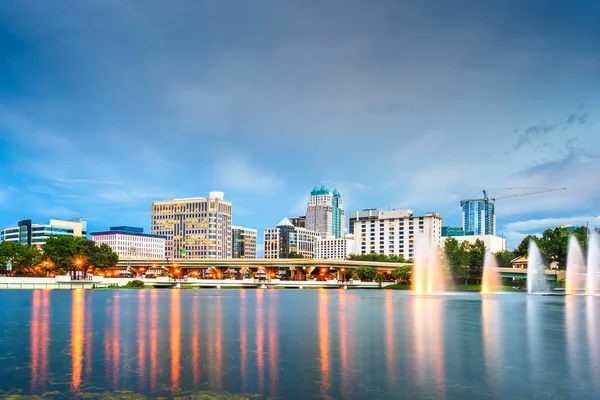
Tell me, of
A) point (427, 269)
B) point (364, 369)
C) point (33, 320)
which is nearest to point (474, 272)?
point (427, 269)

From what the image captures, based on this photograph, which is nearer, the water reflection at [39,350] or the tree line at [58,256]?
the water reflection at [39,350]

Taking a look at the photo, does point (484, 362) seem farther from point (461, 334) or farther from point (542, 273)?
point (542, 273)

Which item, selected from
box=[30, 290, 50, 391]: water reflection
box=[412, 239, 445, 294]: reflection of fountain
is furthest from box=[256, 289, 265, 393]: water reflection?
box=[412, 239, 445, 294]: reflection of fountain

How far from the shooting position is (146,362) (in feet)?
111

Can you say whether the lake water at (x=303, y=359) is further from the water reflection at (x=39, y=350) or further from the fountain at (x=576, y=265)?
the fountain at (x=576, y=265)

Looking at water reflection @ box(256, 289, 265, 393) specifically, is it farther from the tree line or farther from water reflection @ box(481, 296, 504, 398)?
the tree line

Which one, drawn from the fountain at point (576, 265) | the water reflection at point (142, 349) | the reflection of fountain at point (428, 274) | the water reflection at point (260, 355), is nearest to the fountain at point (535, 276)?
the fountain at point (576, 265)

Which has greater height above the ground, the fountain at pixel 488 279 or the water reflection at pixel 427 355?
the water reflection at pixel 427 355

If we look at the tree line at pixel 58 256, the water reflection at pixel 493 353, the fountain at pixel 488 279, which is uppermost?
the tree line at pixel 58 256

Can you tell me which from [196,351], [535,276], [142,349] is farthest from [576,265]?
[142,349]

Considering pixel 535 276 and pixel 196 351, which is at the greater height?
pixel 196 351

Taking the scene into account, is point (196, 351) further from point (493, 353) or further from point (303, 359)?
point (493, 353)

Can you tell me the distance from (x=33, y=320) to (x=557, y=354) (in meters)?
53.0

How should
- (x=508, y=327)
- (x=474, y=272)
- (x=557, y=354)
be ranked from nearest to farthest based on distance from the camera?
(x=557, y=354) → (x=508, y=327) → (x=474, y=272)
